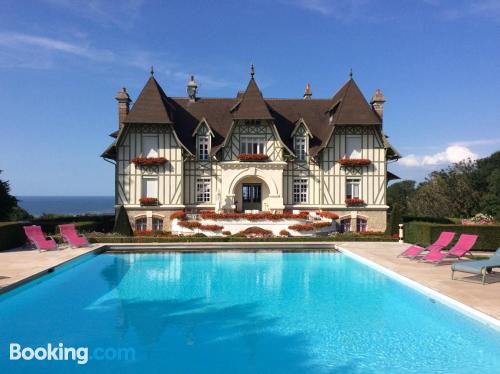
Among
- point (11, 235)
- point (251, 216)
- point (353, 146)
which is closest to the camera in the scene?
point (11, 235)

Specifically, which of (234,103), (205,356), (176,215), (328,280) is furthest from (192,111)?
(205,356)

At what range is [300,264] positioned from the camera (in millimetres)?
16750

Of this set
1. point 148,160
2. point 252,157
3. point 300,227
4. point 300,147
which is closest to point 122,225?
point 148,160

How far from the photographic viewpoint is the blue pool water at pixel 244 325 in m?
7.05

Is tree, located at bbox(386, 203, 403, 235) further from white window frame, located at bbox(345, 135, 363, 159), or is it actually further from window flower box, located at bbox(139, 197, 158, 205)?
window flower box, located at bbox(139, 197, 158, 205)

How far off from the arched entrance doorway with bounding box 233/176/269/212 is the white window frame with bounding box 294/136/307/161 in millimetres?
3191

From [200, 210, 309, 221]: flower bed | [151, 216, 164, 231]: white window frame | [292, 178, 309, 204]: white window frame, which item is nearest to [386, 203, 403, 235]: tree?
[200, 210, 309, 221]: flower bed

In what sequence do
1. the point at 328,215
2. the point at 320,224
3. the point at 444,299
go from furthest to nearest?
the point at 328,215
the point at 320,224
the point at 444,299

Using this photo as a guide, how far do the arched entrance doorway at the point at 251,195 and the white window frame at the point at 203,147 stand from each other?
306 centimetres

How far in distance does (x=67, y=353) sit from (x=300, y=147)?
2261 centimetres

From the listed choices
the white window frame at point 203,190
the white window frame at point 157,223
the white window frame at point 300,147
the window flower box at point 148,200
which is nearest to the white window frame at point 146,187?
the window flower box at point 148,200

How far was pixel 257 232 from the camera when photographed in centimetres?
2408

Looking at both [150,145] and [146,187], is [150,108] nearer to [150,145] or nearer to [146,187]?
[150,145]

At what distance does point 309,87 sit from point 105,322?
93.5 feet
